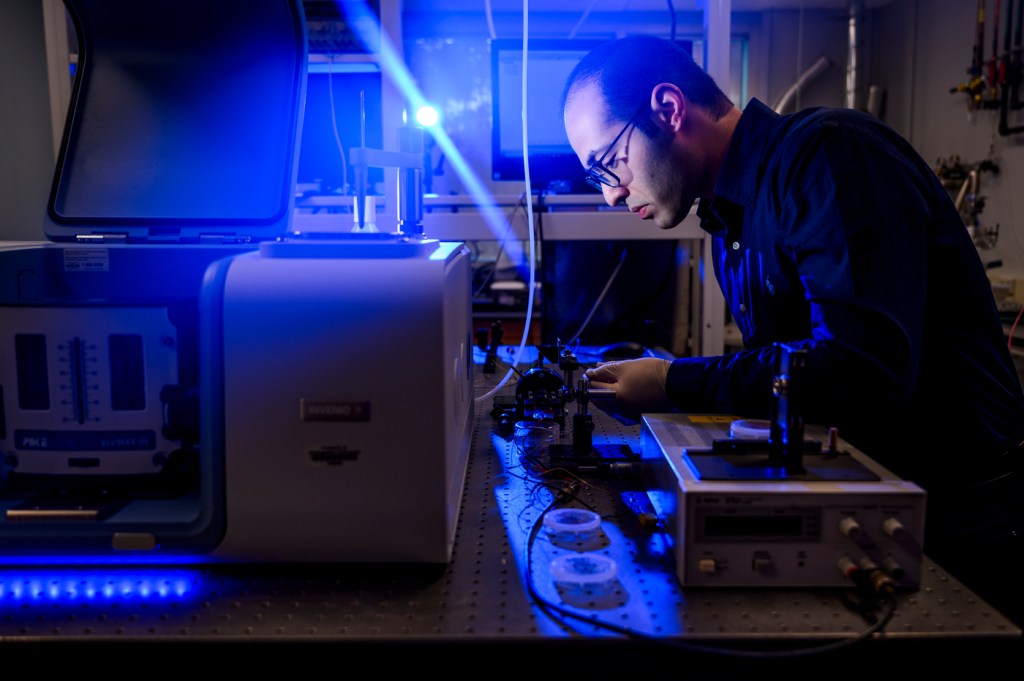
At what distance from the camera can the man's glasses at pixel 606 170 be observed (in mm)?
1308

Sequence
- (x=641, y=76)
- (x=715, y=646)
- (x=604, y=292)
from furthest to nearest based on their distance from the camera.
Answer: (x=604, y=292) → (x=641, y=76) → (x=715, y=646)

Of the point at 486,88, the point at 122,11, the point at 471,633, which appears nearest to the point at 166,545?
the point at 471,633

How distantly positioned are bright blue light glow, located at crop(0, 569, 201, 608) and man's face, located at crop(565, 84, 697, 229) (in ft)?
3.21

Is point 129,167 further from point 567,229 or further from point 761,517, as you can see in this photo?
point 567,229

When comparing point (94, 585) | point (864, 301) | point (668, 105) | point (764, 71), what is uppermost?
point (764, 71)

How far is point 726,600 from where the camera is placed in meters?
0.72

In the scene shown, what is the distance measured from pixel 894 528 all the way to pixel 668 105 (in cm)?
84

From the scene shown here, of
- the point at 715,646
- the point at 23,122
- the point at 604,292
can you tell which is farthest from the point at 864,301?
the point at 23,122

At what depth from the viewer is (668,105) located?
1.30 m

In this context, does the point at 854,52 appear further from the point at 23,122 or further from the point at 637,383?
the point at 23,122

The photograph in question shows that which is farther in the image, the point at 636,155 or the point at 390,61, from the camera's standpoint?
the point at 390,61

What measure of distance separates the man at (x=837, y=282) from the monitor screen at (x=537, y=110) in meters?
0.88

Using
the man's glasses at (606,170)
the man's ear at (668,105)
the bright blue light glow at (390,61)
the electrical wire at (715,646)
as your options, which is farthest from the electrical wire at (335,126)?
the electrical wire at (715,646)

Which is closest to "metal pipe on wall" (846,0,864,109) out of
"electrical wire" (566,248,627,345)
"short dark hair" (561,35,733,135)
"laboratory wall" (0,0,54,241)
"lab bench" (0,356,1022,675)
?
"electrical wire" (566,248,627,345)
